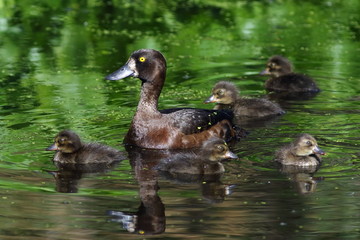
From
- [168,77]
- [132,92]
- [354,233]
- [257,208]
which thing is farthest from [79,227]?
[168,77]

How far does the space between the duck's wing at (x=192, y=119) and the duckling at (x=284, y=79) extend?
8.16ft

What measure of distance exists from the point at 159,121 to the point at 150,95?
1.32 ft

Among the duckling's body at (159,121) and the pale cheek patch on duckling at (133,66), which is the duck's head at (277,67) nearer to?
the duckling's body at (159,121)

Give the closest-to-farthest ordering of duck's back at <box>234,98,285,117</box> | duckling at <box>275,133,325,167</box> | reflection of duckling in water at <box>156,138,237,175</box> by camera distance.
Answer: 1. reflection of duckling in water at <box>156,138,237,175</box>
2. duckling at <box>275,133,325,167</box>
3. duck's back at <box>234,98,285,117</box>

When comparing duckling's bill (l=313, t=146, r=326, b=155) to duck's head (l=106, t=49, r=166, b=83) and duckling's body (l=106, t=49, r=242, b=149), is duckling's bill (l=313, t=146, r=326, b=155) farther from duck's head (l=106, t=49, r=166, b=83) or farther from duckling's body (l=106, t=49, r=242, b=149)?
duck's head (l=106, t=49, r=166, b=83)

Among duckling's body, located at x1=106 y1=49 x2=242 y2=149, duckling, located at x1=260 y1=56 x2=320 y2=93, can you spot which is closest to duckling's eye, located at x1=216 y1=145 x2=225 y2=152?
duckling's body, located at x1=106 y1=49 x2=242 y2=149

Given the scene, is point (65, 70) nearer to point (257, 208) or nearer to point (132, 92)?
point (132, 92)

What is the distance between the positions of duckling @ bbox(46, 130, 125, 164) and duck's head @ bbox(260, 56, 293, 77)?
14.7ft

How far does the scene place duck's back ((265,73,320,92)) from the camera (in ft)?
39.2

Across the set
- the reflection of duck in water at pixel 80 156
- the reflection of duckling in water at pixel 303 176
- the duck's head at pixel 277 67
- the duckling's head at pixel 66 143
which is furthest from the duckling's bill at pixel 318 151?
the duck's head at pixel 277 67

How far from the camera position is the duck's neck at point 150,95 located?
9603 millimetres

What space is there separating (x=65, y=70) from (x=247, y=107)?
3.41m

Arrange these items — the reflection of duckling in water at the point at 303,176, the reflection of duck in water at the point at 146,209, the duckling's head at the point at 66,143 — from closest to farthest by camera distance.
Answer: the reflection of duck in water at the point at 146,209
the reflection of duckling in water at the point at 303,176
the duckling's head at the point at 66,143

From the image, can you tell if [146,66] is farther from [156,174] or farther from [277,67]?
[277,67]
